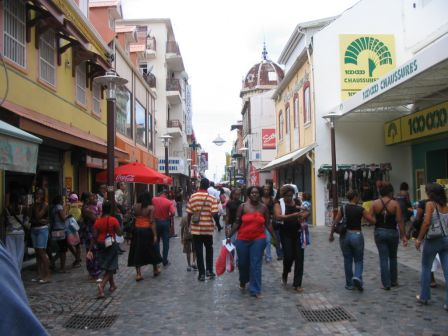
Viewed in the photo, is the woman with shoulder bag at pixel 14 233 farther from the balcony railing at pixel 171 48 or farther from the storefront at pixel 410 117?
the balcony railing at pixel 171 48

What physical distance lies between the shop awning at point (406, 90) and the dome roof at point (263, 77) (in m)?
35.5

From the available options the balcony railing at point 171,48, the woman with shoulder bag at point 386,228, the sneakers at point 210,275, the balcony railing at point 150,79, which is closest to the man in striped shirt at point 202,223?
the sneakers at point 210,275

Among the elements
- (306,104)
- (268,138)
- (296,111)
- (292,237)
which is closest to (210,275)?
(292,237)

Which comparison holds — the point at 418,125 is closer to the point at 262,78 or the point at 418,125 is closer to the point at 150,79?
the point at 150,79

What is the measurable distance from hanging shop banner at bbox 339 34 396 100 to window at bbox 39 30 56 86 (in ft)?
37.7

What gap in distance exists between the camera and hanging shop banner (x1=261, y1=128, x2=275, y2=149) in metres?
42.9

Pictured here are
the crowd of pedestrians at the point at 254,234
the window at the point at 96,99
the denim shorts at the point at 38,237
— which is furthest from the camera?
the window at the point at 96,99

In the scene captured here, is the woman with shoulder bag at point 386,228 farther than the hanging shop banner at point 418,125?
No

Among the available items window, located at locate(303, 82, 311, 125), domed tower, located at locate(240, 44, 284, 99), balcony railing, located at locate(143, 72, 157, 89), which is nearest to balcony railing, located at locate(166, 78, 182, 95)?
balcony railing, located at locate(143, 72, 157, 89)

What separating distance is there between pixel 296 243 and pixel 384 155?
13253 mm

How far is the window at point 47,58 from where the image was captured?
11.6 metres

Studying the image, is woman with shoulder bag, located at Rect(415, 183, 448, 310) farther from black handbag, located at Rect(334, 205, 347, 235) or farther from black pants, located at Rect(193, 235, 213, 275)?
black pants, located at Rect(193, 235, 213, 275)

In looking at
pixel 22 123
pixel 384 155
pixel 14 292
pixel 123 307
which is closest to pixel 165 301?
pixel 123 307

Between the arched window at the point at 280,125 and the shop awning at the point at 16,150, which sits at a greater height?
the arched window at the point at 280,125
